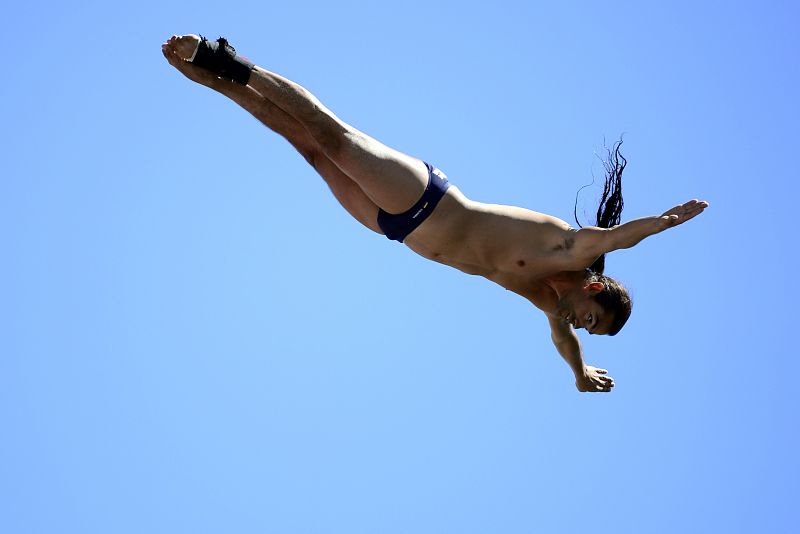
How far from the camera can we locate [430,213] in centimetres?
1088

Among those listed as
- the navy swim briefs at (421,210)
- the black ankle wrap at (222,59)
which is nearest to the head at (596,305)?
the navy swim briefs at (421,210)

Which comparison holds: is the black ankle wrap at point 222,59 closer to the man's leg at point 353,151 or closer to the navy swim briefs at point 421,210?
the man's leg at point 353,151

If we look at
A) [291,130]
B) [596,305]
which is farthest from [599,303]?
[291,130]

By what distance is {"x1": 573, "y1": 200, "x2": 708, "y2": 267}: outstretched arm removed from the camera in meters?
9.87

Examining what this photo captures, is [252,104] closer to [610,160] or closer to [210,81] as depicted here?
[210,81]

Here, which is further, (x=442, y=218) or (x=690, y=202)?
(x=442, y=218)

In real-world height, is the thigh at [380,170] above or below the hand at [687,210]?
above

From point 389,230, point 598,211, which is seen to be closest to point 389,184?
point 389,230

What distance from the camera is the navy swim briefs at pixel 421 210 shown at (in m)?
10.8

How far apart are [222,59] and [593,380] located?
207 inches

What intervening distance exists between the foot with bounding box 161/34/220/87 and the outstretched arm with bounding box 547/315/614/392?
4.17 meters

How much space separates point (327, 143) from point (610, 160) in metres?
2.81

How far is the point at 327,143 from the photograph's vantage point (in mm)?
10547

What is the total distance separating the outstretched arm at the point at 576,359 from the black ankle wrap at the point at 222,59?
13.2 feet
